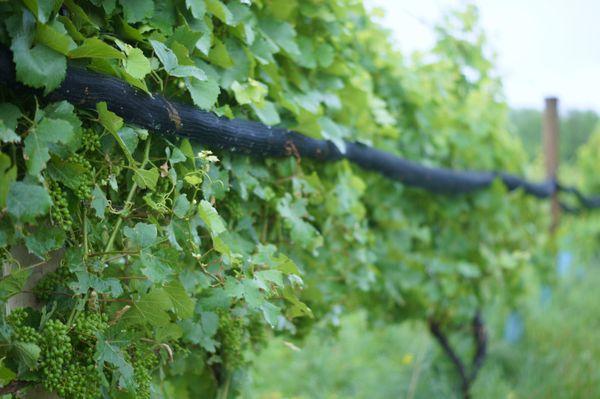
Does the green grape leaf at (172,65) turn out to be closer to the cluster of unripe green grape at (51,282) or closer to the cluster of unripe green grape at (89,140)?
the cluster of unripe green grape at (89,140)

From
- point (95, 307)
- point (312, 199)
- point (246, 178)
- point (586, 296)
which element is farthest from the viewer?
point (586, 296)

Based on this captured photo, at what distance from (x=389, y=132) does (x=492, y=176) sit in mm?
1333

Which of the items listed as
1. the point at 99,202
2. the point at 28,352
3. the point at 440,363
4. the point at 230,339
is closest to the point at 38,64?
the point at 99,202

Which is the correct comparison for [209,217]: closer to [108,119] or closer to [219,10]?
[108,119]

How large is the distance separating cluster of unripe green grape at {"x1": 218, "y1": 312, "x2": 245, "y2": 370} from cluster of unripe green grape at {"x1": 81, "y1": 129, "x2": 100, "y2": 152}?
64 centimetres

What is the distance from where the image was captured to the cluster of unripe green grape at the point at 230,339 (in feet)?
6.38

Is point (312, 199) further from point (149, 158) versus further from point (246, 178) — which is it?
point (149, 158)

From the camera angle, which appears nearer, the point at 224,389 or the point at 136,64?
the point at 136,64

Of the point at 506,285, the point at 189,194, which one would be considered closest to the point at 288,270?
the point at 189,194

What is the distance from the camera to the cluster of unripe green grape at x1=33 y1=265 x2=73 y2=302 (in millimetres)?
1520

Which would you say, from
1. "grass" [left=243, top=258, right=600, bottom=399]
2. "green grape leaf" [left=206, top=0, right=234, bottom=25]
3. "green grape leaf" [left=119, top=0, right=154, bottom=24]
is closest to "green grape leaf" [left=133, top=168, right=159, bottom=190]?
"green grape leaf" [left=119, top=0, right=154, bottom=24]

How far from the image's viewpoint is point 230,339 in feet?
6.46

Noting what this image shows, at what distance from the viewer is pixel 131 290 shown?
1.66 m

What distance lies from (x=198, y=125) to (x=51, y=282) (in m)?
0.51
